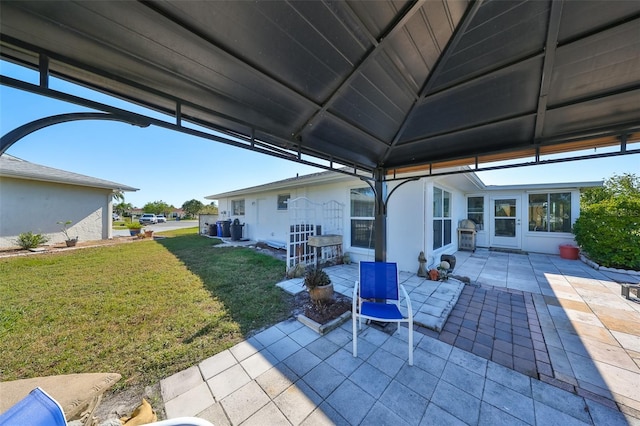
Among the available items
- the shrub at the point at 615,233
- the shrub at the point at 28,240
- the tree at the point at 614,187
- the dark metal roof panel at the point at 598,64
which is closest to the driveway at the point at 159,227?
the shrub at the point at 28,240

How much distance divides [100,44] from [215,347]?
10.1 ft

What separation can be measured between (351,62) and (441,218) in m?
6.40

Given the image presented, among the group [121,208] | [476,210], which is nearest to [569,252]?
[476,210]

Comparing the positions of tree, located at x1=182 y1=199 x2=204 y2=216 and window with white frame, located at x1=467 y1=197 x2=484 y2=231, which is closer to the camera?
window with white frame, located at x1=467 y1=197 x2=484 y2=231

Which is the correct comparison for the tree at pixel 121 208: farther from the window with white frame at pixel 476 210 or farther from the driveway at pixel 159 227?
the window with white frame at pixel 476 210

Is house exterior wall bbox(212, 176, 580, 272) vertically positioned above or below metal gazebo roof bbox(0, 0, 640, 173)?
below

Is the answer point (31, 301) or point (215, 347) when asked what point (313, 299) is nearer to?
point (215, 347)

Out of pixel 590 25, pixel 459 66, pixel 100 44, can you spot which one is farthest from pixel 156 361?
pixel 590 25

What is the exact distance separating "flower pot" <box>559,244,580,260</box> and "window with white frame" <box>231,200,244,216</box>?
14.3 meters

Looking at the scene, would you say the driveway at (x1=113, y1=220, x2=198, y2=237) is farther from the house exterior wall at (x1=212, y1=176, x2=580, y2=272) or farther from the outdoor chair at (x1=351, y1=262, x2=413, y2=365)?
the outdoor chair at (x1=351, y1=262, x2=413, y2=365)

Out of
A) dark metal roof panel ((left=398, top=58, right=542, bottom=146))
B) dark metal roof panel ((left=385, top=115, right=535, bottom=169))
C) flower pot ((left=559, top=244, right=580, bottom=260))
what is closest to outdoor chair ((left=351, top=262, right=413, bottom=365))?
dark metal roof panel ((left=385, top=115, right=535, bottom=169))

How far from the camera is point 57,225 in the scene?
9648mm

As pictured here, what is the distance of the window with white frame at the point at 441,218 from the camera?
6.29m

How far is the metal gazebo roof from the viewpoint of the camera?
1.19 m
